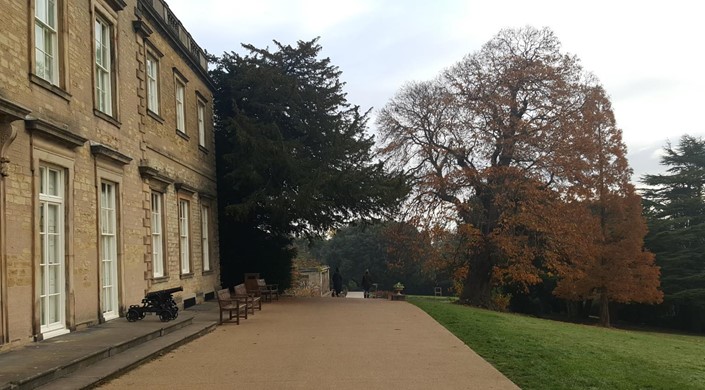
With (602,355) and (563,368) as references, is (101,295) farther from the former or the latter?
(602,355)

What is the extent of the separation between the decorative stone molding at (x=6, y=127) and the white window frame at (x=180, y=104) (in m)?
9.37

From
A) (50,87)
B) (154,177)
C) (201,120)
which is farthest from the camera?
(201,120)

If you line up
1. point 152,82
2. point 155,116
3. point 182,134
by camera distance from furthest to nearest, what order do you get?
point 182,134
point 152,82
point 155,116

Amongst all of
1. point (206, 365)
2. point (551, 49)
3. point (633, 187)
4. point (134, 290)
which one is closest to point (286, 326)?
point (134, 290)

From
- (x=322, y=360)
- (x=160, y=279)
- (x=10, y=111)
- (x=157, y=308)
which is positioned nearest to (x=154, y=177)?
(x=160, y=279)

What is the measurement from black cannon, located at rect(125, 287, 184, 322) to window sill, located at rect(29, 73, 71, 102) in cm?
430

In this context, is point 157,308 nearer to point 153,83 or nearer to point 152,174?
point 152,174

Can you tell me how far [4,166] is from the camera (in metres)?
9.02

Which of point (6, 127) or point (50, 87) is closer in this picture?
point (6, 127)

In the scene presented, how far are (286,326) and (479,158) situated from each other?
15.5m

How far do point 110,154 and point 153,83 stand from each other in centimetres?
438

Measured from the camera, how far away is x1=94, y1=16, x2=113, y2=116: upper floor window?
13055 mm

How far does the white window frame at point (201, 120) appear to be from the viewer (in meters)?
21.0

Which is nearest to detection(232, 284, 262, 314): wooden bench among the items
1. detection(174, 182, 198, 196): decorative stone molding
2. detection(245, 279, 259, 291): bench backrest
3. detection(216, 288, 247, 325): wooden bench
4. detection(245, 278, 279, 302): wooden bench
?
detection(216, 288, 247, 325): wooden bench
